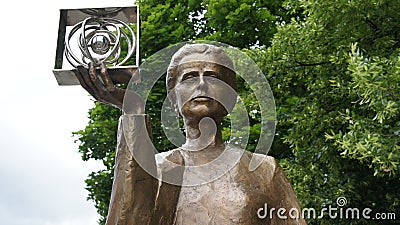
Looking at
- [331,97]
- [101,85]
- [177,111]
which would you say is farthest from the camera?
[331,97]

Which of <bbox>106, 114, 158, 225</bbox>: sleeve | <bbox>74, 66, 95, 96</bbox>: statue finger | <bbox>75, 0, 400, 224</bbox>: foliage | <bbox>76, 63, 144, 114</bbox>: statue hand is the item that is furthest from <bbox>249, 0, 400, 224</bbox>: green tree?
<bbox>74, 66, 95, 96</bbox>: statue finger

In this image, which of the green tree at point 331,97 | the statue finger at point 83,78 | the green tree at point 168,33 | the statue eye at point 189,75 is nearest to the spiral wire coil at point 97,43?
the statue finger at point 83,78

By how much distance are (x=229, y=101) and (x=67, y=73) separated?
125 cm

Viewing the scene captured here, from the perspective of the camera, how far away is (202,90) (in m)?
4.62

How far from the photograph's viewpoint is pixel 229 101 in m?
4.79

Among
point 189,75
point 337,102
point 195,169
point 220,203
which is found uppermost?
point 337,102

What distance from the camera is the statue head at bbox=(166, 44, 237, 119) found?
4.65m

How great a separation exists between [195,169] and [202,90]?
517mm

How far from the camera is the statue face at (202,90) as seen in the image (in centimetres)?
464

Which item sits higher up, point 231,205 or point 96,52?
point 96,52

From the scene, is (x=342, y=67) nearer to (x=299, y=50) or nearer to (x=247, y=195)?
(x=299, y=50)

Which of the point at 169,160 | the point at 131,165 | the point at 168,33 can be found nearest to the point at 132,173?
the point at 131,165

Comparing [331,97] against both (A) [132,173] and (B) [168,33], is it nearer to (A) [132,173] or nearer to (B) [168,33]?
(B) [168,33]

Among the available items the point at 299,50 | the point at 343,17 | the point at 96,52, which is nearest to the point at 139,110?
the point at 96,52
